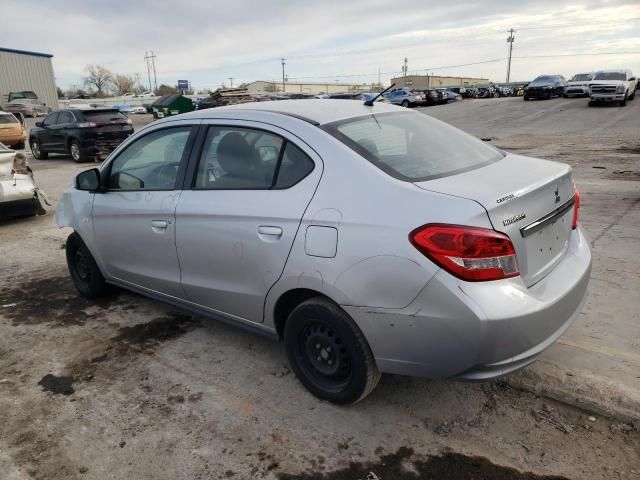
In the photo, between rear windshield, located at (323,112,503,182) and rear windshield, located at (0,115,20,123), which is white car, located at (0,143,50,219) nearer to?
rear windshield, located at (323,112,503,182)

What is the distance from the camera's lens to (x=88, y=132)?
15031 millimetres

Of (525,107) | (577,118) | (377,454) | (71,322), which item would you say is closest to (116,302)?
(71,322)

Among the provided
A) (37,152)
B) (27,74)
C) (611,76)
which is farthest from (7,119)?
(27,74)

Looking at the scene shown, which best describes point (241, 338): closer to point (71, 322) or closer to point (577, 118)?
point (71, 322)

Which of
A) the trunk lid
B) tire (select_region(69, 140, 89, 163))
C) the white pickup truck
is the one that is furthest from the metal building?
the trunk lid

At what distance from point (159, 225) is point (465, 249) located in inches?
85.4

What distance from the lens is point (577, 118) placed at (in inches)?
955

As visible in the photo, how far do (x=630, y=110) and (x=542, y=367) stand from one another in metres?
27.7

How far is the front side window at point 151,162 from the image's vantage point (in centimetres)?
358

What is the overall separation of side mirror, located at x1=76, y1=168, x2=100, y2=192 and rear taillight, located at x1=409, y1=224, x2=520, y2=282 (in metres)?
2.84

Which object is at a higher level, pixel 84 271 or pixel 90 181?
pixel 90 181

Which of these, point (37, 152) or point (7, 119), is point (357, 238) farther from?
point (7, 119)

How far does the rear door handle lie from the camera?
2812 millimetres

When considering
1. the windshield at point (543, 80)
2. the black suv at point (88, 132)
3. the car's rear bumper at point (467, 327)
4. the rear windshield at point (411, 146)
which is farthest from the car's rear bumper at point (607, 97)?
the car's rear bumper at point (467, 327)
